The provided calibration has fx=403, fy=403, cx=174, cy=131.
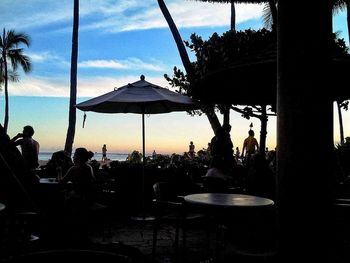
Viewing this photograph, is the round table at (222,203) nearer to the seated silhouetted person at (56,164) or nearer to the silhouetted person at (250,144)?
the seated silhouetted person at (56,164)

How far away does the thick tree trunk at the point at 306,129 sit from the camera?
2014 mm

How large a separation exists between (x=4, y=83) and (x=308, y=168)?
46482 millimetres

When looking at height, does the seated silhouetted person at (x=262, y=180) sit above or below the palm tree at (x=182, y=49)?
below

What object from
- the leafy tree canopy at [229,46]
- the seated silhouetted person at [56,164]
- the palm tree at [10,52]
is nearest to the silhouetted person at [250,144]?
the leafy tree canopy at [229,46]

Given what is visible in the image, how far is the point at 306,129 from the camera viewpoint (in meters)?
2.01

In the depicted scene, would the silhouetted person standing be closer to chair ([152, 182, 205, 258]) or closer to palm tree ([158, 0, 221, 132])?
chair ([152, 182, 205, 258])

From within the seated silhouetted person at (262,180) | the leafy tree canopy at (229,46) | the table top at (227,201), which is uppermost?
the leafy tree canopy at (229,46)

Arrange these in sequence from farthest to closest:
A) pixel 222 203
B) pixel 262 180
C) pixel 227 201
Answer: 1. pixel 262 180
2. pixel 227 201
3. pixel 222 203

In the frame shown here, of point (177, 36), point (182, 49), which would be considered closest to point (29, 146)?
point (182, 49)

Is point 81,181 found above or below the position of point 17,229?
above

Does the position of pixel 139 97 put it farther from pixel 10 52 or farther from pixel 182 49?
pixel 10 52

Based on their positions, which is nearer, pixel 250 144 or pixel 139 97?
pixel 139 97

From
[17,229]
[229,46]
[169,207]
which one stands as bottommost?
[169,207]

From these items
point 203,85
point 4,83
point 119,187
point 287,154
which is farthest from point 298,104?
point 4,83
